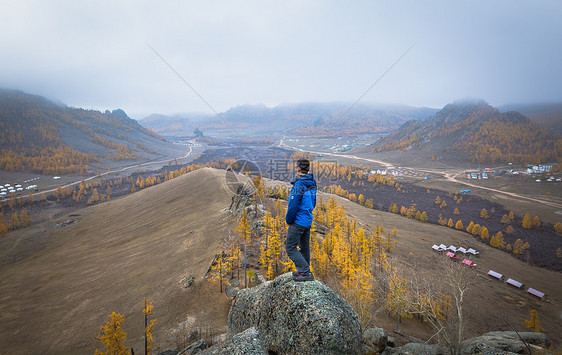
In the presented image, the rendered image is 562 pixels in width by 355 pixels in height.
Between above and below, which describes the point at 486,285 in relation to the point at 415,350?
below

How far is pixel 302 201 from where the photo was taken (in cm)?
722

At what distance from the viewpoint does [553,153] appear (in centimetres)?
16112


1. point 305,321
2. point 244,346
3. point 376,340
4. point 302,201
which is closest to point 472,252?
point 376,340

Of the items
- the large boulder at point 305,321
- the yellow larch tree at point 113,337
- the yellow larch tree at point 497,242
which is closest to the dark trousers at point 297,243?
the large boulder at point 305,321

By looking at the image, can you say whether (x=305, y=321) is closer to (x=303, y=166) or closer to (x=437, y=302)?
(x=303, y=166)

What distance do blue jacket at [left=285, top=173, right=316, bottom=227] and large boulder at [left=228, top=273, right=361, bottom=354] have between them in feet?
9.34

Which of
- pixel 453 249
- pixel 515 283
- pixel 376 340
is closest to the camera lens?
pixel 376 340

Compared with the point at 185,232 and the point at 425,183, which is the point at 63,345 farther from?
the point at 425,183

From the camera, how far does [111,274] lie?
36.3m

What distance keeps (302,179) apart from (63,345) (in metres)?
33.4

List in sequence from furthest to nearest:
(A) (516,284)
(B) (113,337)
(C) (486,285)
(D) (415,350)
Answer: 1. (A) (516,284)
2. (C) (486,285)
3. (B) (113,337)
4. (D) (415,350)

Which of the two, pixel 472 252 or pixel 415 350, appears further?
pixel 472 252

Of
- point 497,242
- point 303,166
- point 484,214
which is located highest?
point 303,166

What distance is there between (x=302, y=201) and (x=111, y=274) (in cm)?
4328
